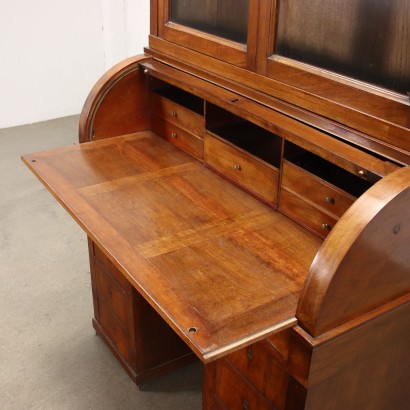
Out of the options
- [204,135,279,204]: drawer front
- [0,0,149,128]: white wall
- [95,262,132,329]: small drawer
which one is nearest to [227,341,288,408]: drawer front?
[204,135,279,204]: drawer front

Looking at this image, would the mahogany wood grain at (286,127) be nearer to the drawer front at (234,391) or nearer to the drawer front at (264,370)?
the drawer front at (264,370)

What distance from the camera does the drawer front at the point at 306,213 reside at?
171cm

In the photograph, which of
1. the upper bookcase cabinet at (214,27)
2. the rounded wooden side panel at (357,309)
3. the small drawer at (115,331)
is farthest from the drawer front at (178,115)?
the rounded wooden side panel at (357,309)

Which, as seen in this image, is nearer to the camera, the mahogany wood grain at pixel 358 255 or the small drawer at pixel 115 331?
the mahogany wood grain at pixel 358 255

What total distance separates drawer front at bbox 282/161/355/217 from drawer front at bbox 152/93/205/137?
50cm

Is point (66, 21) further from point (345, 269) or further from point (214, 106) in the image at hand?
point (345, 269)

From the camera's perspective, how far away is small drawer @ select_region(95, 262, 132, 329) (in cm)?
223

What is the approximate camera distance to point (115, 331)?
95.4 inches

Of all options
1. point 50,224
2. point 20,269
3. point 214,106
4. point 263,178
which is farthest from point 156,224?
point 50,224

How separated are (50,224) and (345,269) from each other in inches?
96.0

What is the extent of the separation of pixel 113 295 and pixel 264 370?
0.87m

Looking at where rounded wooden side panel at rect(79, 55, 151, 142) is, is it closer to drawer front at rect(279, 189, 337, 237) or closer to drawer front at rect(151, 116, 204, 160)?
drawer front at rect(151, 116, 204, 160)

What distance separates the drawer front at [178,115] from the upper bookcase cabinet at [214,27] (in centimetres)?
23

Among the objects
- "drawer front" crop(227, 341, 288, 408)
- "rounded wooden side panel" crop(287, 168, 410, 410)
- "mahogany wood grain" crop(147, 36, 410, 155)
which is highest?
"mahogany wood grain" crop(147, 36, 410, 155)
